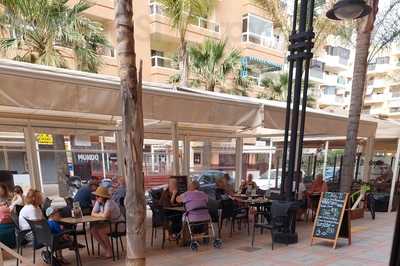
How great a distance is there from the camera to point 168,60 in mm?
22672

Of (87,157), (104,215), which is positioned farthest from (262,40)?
(104,215)

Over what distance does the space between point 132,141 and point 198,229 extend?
11.9ft

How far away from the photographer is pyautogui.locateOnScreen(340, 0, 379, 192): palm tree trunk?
8742 mm

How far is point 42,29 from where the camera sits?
11141mm

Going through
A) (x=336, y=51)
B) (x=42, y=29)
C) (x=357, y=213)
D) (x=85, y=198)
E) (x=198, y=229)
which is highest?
(x=336, y=51)

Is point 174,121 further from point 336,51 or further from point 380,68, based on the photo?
point 380,68

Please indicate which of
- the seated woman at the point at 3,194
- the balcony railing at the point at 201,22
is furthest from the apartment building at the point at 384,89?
the seated woman at the point at 3,194

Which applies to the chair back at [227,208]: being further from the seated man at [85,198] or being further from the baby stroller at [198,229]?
the seated man at [85,198]

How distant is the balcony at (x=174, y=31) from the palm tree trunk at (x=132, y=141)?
16.3 metres

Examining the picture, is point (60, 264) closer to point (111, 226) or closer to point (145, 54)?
point (111, 226)

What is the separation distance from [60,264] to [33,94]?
2.79 m

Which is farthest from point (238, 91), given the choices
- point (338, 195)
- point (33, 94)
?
point (33, 94)

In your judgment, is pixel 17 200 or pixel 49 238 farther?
pixel 17 200

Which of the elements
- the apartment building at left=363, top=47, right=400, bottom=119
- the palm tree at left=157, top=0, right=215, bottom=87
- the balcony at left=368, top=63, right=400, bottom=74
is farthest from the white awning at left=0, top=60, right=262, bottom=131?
the balcony at left=368, top=63, right=400, bottom=74
